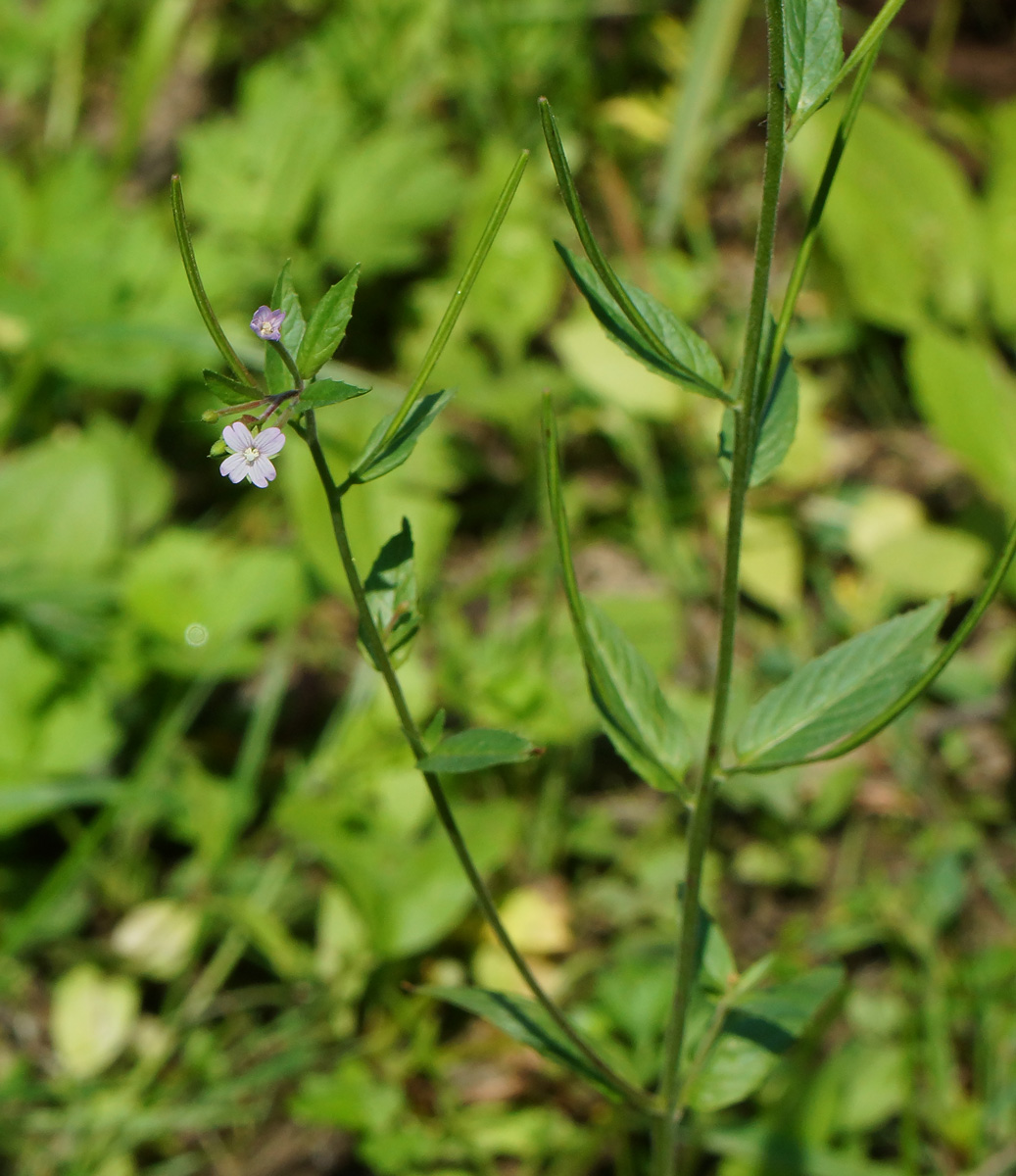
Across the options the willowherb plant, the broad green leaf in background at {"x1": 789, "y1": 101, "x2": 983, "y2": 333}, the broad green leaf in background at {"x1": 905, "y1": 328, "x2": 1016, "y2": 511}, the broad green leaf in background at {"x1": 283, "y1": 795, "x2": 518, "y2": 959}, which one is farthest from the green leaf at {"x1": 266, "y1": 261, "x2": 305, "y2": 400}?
the broad green leaf in background at {"x1": 789, "y1": 101, "x2": 983, "y2": 333}

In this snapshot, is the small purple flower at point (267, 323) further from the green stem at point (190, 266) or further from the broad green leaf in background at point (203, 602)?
the broad green leaf in background at point (203, 602)

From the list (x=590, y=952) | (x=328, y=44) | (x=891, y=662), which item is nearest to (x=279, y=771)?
(x=590, y=952)

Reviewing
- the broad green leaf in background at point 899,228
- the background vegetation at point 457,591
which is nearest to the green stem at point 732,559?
the background vegetation at point 457,591

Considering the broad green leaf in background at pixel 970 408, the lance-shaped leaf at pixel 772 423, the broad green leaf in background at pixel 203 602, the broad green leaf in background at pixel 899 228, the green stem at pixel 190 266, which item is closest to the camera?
the green stem at pixel 190 266

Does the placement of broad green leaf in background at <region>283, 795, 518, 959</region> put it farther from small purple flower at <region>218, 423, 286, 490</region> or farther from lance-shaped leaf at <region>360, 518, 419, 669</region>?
small purple flower at <region>218, 423, 286, 490</region>

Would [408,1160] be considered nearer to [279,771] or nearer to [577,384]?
[279,771]

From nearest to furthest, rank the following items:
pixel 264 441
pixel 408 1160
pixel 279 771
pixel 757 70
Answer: pixel 264 441, pixel 408 1160, pixel 279 771, pixel 757 70

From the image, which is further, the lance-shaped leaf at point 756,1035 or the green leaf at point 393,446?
the lance-shaped leaf at point 756,1035

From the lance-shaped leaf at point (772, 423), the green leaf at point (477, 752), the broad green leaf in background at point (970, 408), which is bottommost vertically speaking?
the broad green leaf in background at point (970, 408)
